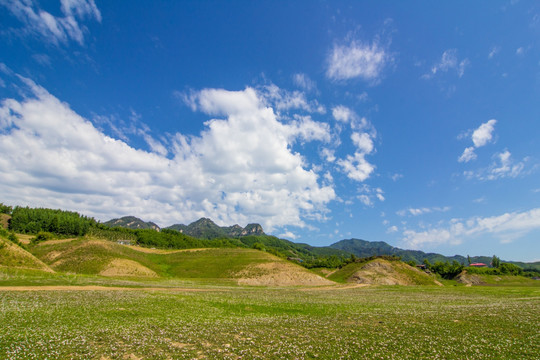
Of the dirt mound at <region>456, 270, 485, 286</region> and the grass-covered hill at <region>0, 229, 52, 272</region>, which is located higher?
the grass-covered hill at <region>0, 229, 52, 272</region>

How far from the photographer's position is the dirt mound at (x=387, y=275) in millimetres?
107188


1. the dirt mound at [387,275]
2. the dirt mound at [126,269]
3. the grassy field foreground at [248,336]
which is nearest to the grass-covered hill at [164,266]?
the dirt mound at [126,269]

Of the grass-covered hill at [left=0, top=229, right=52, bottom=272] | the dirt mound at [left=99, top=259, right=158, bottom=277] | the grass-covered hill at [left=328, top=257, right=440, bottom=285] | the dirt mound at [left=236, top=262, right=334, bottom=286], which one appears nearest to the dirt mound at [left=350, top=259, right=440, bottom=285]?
the grass-covered hill at [left=328, top=257, right=440, bottom=285]

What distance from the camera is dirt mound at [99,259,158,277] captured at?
85.9 metres

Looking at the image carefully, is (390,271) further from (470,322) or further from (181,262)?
(470,322)

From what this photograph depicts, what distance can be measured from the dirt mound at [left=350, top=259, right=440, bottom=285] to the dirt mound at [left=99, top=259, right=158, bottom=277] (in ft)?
265

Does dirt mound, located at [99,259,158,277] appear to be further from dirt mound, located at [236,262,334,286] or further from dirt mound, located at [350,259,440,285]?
dirt mound, located at [350,259,440,285]

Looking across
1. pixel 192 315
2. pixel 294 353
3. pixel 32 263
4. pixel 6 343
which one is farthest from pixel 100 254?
pixel 294 353

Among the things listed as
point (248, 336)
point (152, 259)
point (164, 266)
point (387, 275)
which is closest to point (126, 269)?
point (164, 266)

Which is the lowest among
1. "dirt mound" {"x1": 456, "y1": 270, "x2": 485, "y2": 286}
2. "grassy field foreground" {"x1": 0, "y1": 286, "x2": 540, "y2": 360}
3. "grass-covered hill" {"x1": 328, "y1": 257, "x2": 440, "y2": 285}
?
"dirt mound" {"x1": 456, "y1": 270, "x2": 485, "y2": 286}

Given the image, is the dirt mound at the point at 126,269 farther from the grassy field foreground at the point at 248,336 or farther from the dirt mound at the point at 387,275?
the dirt mound at the point at 387,275

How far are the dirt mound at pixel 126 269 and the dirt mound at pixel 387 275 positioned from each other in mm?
80883

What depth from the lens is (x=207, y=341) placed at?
16.1 metres

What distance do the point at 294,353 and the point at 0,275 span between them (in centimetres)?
6253
